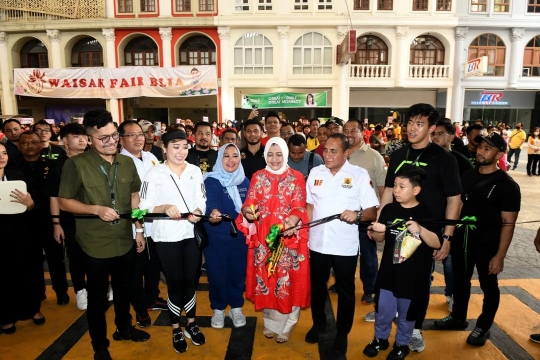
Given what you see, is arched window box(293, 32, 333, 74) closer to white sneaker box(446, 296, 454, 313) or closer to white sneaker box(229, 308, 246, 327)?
white sneaker box(446, 296, 454, 313)

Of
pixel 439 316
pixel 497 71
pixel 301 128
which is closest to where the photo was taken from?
pixel 439 316

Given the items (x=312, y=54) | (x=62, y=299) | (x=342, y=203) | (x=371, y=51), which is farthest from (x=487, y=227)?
(x=371, y=51)

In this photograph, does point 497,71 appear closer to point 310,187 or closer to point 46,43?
point 310,187

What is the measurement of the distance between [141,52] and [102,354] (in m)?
19.8

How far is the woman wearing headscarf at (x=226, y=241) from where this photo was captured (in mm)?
3451

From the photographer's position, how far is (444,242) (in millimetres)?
3070

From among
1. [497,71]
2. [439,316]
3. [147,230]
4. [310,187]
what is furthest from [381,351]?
[497,71]

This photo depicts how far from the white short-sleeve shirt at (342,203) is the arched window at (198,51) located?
18378 millimetres

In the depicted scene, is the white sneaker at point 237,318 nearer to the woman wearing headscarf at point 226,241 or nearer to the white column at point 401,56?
the woman wearing headscarf at point 226,241

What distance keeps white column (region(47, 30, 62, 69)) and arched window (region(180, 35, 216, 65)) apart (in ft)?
21.0

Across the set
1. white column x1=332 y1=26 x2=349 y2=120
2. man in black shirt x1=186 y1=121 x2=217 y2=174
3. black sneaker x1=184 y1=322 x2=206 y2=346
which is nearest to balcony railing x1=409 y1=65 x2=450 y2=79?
white column x1=332 y1=26 x2=349 y2=120

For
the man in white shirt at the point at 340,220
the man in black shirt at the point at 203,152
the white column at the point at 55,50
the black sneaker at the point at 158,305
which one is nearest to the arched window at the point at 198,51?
the white column at the point at 55,50

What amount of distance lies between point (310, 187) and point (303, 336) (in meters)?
1.44

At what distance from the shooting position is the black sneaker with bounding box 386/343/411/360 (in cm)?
303
